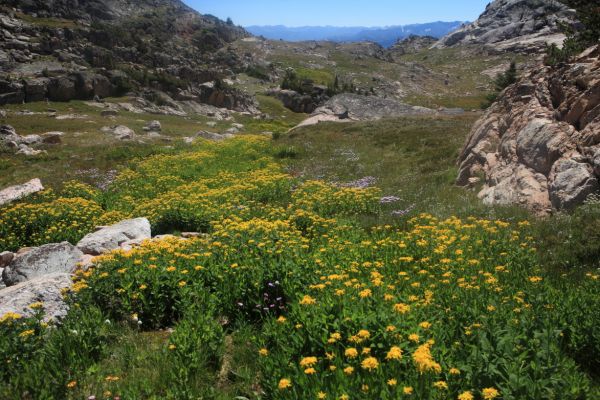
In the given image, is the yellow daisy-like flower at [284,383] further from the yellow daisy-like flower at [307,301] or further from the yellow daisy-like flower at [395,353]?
the yellow daisy-like flower at [307,301]

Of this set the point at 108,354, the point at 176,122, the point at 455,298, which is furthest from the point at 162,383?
the point at 176,122

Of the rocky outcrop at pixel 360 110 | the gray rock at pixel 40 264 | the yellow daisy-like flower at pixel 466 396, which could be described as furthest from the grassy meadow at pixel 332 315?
the rocky outcrop at pixel 360 110

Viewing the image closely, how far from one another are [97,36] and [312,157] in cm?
11581

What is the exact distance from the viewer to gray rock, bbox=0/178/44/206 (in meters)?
20.8

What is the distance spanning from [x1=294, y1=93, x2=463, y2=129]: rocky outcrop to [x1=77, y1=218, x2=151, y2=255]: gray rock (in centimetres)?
4937

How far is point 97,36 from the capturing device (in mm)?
120062

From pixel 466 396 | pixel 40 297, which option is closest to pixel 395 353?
pixel 466 396

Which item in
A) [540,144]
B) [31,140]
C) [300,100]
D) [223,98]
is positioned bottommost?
[300,100]

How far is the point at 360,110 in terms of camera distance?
66125 millimetres

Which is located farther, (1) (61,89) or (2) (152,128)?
(1) (61,89)

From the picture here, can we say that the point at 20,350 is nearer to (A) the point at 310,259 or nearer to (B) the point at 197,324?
(B) the point at 197,324

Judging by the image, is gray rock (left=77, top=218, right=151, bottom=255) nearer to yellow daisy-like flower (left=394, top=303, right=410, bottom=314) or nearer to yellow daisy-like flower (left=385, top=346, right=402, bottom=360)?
yellow daisy-like flower (left=394, top=303, right=410, bottom=314)

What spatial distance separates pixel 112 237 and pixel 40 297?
170 inches

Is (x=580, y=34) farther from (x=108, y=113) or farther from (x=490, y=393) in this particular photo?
(x=108, y=113)
